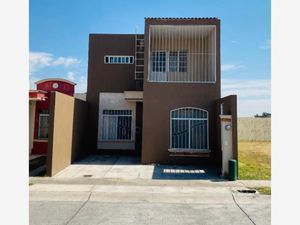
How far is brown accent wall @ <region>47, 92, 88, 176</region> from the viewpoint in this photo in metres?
11.1

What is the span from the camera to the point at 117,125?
16781mm

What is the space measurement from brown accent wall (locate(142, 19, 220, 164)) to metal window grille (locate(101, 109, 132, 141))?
311cm

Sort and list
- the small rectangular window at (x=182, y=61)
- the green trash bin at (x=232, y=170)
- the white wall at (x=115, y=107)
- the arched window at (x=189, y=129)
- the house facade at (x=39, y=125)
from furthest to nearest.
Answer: the white wall at (x=115, y=107) → the small rectangular window at (x=182, y=61) → the house facade at (x=39, y=125) → the arched window at (x=189, y=129) → the green trash bin at (x=232, y=170)

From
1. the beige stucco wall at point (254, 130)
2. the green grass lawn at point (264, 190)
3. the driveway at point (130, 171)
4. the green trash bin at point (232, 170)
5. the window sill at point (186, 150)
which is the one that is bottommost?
the green grass lawn at point (264, 190)

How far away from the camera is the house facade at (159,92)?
1366cm

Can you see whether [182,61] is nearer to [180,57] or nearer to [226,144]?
[180,57]

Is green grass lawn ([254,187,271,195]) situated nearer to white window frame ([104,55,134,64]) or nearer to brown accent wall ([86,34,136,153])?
brown accent wall ([86,34,136,153])

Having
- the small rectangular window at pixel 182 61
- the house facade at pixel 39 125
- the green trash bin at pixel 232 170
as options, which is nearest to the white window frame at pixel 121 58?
the small rectangular window at pixel 182 61

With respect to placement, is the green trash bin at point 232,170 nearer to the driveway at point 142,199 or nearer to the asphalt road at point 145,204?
the driveway at point 142,199

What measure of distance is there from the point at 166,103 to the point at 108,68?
212 inches

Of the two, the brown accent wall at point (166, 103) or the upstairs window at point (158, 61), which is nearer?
the brown accent wall at point (166, 103)

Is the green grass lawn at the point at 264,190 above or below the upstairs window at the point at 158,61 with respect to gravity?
below
